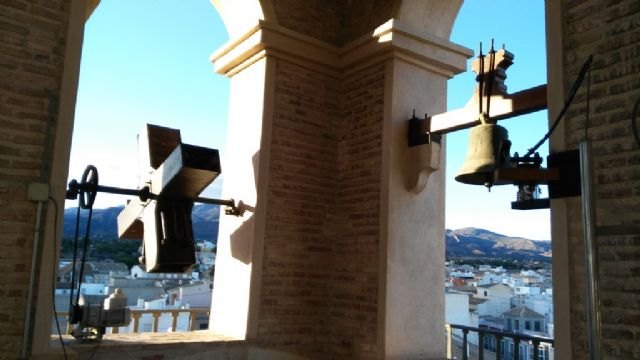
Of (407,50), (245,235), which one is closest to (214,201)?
(245,235)

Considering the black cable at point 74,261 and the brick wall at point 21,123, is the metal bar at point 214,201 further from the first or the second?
the brick wall at point 21,123

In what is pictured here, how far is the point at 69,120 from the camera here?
12.9 ft

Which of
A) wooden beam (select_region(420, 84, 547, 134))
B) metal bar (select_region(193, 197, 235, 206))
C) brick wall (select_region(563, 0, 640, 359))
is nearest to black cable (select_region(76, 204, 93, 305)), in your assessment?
metal bar (select_region(193, 197, 235, 206))

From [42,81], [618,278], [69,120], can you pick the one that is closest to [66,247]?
[69,120]

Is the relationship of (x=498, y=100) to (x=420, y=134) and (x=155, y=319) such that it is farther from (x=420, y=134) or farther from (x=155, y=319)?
(x=155, y=319)

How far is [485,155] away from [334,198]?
2351 millimetres

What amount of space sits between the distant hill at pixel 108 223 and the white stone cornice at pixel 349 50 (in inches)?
66.0

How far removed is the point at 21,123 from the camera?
148 inches

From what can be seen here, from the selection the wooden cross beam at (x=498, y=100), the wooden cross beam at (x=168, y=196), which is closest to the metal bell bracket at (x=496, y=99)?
the wooden cross beam at (x=498, y=100)

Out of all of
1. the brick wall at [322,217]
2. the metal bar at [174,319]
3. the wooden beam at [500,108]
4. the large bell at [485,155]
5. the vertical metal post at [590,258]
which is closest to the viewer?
the vertical metal post at [590,258]

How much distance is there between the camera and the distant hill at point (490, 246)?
19.7ft

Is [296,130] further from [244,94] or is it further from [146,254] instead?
[146,254]

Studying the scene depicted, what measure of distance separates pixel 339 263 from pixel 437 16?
2.75 metres

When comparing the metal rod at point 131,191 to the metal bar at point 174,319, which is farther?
the metal bar at point 174,319
